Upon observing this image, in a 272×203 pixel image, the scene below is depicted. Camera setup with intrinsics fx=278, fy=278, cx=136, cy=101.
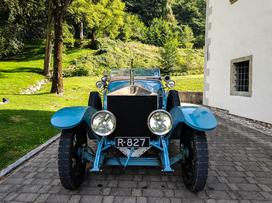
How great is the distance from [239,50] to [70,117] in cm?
829

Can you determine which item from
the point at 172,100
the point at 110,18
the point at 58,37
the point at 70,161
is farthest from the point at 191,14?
the point at 70,161

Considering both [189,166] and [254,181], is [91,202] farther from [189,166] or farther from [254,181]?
[254,181]

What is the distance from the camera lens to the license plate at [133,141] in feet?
13.0

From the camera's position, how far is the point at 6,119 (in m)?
8.38

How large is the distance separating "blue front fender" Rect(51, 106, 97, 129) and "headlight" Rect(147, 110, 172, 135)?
0.98 m

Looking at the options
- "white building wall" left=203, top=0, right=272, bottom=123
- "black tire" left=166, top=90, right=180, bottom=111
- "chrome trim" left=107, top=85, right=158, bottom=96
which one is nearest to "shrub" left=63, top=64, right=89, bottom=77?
"white building wall" left=203, top=0, right=272, bottom=123

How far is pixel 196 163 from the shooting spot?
356 cm

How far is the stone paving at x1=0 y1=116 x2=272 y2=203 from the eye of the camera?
3539 mm

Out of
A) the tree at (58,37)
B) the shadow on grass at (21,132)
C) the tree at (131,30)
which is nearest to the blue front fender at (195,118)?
the shadow on grass at (21,132)

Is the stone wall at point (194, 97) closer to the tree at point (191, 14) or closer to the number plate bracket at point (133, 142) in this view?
the number plate bracket at point (133, 142)

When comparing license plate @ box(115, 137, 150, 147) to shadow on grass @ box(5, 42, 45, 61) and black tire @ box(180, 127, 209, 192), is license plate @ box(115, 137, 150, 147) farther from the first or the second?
shadow on grass @ box(5, 42, 45, 61)

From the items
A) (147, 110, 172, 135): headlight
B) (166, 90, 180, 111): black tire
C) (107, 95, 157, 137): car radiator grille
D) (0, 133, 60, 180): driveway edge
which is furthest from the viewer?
(166, 90, 180, 111): black tire

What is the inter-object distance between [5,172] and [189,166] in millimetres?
2826

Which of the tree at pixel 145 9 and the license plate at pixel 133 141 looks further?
the tree at pixel 145 9
